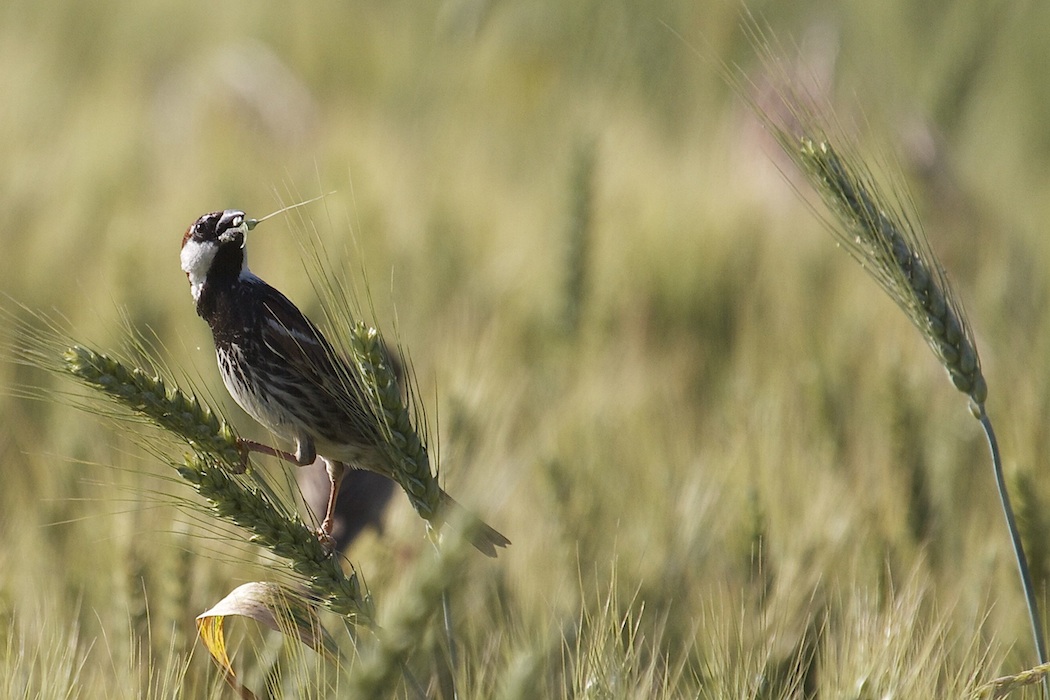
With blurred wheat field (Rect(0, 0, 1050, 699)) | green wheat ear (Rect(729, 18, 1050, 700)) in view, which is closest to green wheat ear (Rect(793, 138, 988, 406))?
green wheat ear (Rect(729, 18, 1050, 700))

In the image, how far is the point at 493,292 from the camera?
13.3 ft

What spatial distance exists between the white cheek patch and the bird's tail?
0.59 metres

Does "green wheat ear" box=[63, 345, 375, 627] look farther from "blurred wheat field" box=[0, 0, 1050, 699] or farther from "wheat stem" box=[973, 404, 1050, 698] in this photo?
"wheat stem" box=[973, 404, 1050, 698]

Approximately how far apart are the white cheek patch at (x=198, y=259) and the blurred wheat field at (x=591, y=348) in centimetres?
17

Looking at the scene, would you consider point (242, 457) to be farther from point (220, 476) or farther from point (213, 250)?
point (213, 250)

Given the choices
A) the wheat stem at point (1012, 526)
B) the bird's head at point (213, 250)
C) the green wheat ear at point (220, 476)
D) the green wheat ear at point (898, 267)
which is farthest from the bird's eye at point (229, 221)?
Answer: the wheat stem at point (1012, 526)

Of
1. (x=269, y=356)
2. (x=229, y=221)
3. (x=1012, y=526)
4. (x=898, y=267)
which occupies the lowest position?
(x=269, y=356)

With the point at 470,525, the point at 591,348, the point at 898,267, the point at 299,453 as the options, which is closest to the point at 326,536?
the point at 299,453

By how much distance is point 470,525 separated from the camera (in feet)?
3.77

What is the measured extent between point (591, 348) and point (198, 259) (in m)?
1.93

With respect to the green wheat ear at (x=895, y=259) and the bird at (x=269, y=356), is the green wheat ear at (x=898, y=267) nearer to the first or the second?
the green wheat ear at (x=895, y=259)

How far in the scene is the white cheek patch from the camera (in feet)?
6.40

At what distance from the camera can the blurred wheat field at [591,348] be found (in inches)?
82.8

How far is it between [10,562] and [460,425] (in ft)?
3.39
